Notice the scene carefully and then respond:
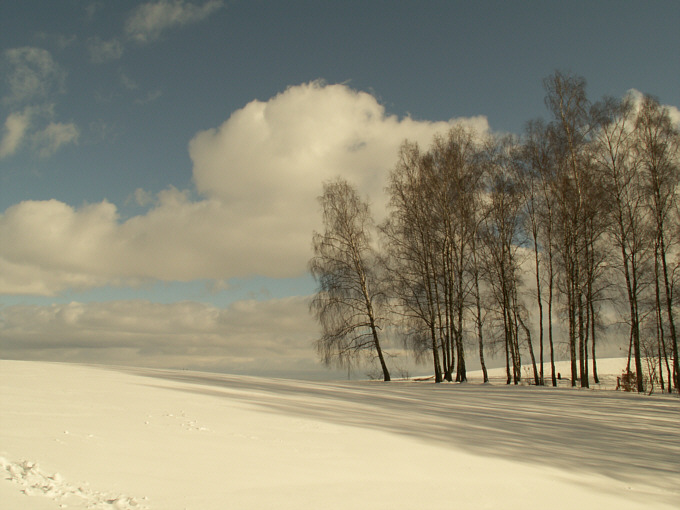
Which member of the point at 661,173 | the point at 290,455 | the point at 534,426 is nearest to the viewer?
the point at 290,455

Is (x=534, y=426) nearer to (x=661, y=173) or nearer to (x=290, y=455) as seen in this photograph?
(x=290, y=455)

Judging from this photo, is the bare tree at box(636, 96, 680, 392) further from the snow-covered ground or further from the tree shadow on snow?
the snow-covered ground

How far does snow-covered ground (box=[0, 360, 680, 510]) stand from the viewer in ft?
10.9

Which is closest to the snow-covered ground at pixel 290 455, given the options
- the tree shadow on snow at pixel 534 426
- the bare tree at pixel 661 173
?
the tree shadow on snow at pixel 534 426

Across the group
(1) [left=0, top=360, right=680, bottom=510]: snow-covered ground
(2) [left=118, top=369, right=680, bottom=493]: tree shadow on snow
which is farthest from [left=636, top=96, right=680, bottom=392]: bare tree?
A: (1) [left=0, top=360, right=680, bottom=510]: snow-covered ground

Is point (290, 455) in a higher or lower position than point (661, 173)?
lower

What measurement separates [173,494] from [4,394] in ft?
13.6

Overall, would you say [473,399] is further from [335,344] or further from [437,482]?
[335,344]

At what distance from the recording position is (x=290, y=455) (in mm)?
4551

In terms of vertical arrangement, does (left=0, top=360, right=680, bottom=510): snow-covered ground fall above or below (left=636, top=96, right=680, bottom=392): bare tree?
below

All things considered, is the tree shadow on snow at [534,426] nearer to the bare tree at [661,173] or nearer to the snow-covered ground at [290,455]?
the snow-covered ground at [290,455]

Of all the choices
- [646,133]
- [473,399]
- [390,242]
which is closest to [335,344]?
[390,242]

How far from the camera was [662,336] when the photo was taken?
59.9 feet

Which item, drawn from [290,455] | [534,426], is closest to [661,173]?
[534,426]
